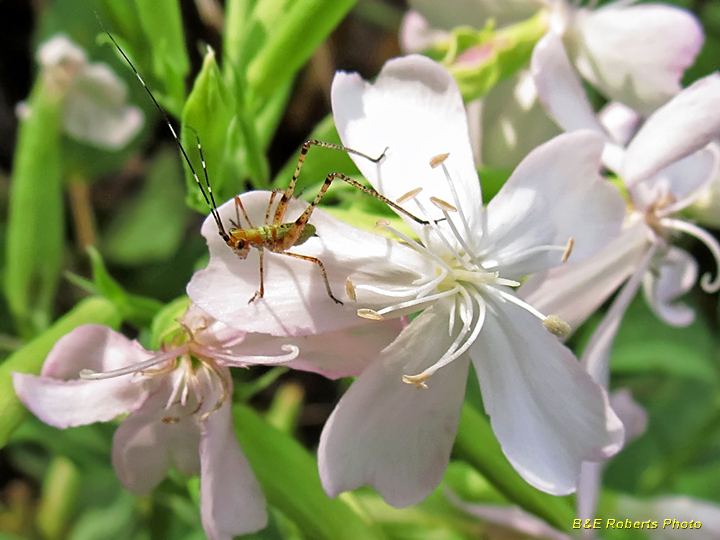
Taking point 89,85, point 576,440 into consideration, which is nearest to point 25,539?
point 89,85

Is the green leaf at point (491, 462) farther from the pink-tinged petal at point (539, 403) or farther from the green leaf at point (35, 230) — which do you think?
the green leaf at point (35, 230)

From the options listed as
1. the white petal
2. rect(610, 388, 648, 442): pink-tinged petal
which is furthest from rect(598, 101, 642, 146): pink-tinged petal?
the white petal

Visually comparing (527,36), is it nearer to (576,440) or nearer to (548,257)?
(548,257)

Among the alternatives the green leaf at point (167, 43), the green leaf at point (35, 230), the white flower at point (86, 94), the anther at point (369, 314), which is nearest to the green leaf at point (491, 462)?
the anther at point (369, 314)

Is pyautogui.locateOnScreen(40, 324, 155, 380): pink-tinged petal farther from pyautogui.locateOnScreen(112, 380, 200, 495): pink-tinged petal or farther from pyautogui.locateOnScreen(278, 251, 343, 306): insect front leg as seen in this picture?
pyautogui.locateOnScreen(278, 251, 343, 306): insect front leg

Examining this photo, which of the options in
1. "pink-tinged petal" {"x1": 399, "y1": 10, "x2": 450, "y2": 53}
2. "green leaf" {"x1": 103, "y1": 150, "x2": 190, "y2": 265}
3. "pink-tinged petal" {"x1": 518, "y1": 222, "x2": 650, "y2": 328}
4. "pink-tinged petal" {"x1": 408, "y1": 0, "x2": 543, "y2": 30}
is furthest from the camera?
"green leaf" {"x1": 103, "y1": 150, "x2": 190, "y2": 265}

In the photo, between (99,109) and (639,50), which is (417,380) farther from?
(99,109)
